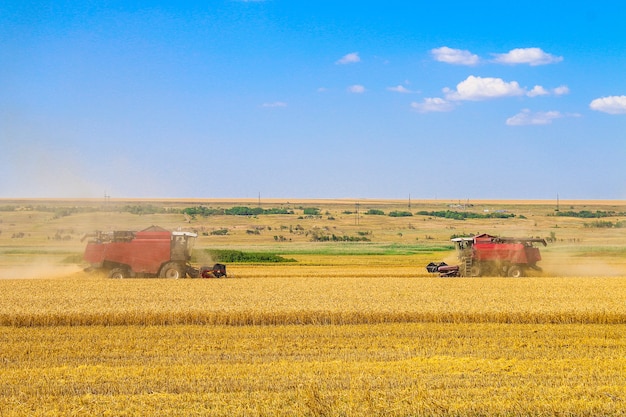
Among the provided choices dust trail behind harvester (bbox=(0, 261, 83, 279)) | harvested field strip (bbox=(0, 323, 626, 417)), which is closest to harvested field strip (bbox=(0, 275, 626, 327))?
harvested field strip (bbox=(0, 323, 626, 417))

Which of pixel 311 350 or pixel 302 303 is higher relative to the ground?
pixel 302 303

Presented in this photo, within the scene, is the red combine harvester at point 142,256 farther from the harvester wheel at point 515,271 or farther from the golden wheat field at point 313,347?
the harvester wheel at point 515,271

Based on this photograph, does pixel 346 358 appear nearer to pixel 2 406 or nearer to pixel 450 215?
pixel 2 406

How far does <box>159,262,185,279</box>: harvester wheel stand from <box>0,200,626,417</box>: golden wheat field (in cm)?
264

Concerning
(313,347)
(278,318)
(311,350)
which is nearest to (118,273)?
(278,318)

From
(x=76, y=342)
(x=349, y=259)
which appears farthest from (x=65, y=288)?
(x=349, y=259)

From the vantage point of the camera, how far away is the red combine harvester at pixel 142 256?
31.7 metres

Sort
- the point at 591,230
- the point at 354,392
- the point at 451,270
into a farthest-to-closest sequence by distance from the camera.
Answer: the point at 591,230 → the point at 451,270 → the point at 354,392

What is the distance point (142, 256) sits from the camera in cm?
3177

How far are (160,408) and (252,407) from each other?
1.36 meters

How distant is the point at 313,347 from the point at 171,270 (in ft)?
55.4

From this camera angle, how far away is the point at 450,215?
432 feet

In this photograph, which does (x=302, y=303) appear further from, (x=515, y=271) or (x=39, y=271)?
(x=39, y=271)

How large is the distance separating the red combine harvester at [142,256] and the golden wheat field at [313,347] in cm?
88
